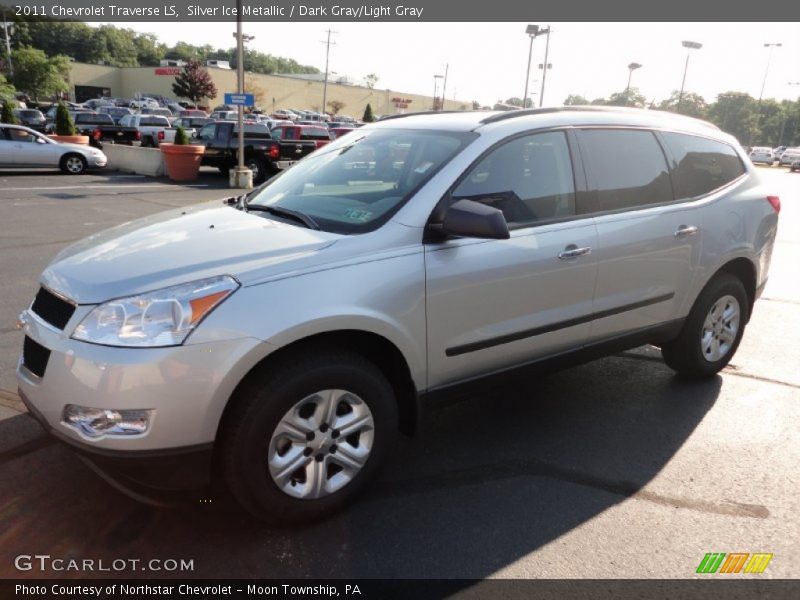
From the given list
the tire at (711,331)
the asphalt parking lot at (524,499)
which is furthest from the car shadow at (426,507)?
the tire at (711,331)

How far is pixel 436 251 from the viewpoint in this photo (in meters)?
3.01

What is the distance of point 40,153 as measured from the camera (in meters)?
17.6

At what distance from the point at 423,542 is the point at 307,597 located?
1.83 feet

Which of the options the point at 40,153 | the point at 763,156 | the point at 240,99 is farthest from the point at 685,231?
the point at 763,156

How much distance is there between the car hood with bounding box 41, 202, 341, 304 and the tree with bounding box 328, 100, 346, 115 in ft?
263

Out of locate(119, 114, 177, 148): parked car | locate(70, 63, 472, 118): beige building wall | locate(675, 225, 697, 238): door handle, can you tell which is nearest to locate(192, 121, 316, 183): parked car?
locate(119, 114, 177, 148): parked car

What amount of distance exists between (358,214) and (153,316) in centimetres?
112

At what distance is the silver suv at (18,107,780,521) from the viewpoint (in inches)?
96.2

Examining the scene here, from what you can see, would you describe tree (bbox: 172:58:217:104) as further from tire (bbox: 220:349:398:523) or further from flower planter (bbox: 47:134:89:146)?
tire (bbox: 220:349:398:523)

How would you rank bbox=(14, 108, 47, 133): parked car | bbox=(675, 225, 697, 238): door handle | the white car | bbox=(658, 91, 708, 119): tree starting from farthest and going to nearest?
1. bbox=(658, 91, 708, 119): tree
2. bbox=(14, 108, 47, 133): parked car
3. the white car
4. bbox=(675, 225, 697, 238): door handle

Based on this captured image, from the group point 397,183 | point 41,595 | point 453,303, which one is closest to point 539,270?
point 453,303

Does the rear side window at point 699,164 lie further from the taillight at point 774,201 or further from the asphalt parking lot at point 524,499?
the asphalt parking lot at point 524,499

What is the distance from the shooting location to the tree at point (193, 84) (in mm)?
69375

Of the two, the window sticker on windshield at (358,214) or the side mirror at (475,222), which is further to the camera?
the window sticker on windshield at (358,214)
